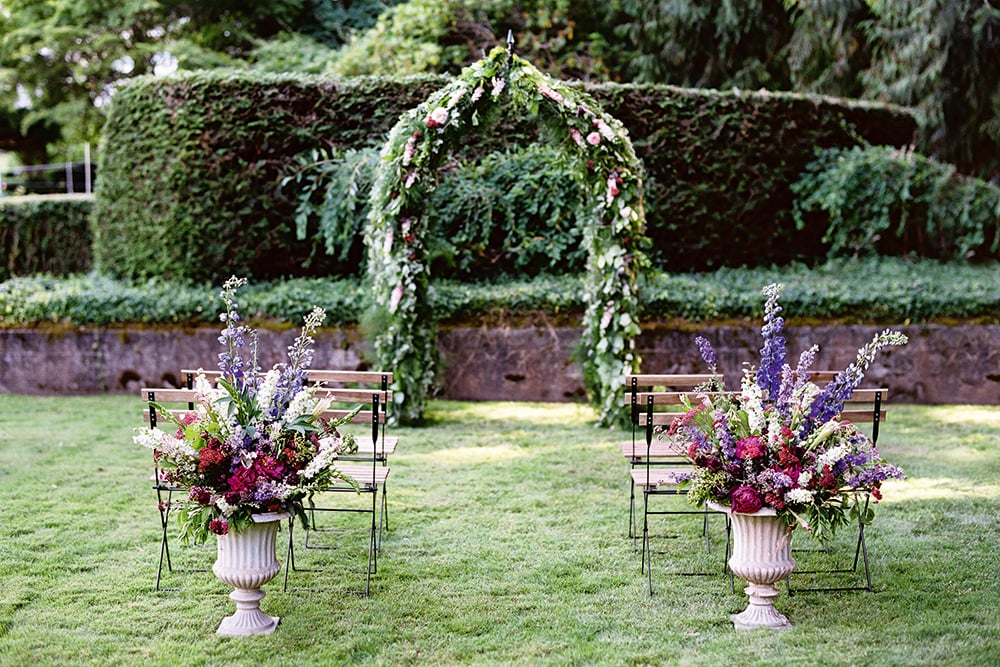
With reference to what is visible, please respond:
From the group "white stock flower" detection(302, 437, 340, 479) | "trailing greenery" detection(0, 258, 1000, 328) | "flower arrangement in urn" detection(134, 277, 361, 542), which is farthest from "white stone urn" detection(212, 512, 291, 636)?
"trailing greenery" detection(0, 258, 1000, 328)

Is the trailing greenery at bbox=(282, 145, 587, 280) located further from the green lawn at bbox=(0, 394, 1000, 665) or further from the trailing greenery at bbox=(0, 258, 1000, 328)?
the green lawn at bbox=(0, 394, 1000, 665)

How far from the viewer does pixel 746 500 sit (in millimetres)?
4328

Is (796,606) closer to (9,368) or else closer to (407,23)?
(9,368)

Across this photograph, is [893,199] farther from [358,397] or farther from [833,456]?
[358,397]

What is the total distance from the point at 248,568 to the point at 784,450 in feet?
8.06

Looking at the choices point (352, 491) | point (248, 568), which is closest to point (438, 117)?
point (352, 491)

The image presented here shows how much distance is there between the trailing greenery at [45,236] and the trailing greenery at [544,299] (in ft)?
13.8

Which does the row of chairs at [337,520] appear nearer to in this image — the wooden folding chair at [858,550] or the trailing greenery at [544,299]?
the wooden folding chair at [858,550]

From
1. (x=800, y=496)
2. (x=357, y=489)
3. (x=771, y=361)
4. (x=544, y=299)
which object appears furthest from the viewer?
(x=544, y=299)

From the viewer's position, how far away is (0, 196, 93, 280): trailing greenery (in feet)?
50.4

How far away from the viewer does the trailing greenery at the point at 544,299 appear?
10.2m

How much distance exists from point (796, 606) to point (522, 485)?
2677 millimetres

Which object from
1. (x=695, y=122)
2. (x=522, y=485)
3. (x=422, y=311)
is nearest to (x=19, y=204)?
(x=422, y=311)

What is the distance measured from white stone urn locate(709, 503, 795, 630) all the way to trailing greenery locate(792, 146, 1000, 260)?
318 inches
